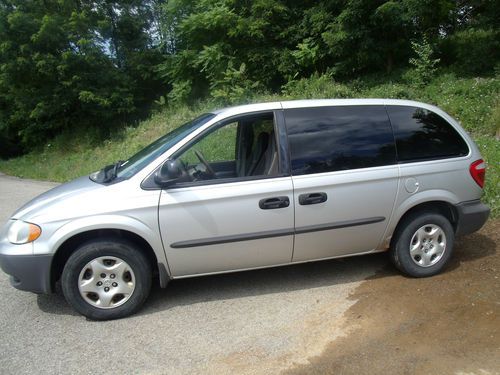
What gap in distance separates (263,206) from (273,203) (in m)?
0.09

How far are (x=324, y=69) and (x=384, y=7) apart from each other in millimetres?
3097

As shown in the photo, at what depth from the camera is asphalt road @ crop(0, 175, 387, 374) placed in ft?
10.3

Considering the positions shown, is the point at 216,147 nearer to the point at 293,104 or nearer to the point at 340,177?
the point at 293,104

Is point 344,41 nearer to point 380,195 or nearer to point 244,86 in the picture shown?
point 244,86

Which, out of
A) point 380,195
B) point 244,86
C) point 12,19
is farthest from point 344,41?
point 12,19

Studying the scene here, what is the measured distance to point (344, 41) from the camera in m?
11.9

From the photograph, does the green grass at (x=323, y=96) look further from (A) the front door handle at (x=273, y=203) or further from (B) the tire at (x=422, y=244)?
(A) the front door handle at (x=273, y=203)

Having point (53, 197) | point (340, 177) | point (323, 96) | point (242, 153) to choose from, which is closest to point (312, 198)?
point (340, 177)

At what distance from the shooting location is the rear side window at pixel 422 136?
420 centimetres

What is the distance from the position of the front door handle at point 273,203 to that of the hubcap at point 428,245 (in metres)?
1.45

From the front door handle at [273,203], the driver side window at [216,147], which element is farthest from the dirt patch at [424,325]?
the driver side window at [216,147]

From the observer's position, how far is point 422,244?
14.1 feet

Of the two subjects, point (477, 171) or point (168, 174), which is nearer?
point (168, 174)

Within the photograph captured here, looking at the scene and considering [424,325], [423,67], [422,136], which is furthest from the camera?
[423,67]
